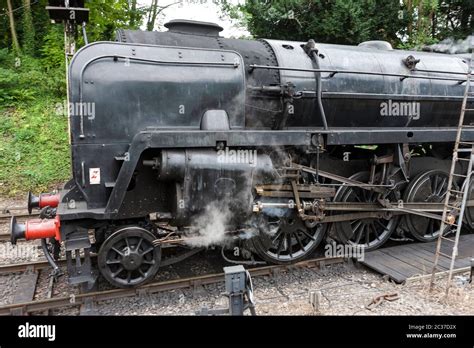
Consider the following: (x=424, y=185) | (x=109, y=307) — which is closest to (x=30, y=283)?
(x=109, y=307)

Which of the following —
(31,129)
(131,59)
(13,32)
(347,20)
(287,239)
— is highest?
(347,20)

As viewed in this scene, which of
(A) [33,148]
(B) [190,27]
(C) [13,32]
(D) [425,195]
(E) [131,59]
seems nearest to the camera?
(E) [131,59]

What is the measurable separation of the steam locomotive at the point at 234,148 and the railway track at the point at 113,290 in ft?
0.68

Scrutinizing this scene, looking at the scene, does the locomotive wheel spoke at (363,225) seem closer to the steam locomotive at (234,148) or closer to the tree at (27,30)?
the steam locomotive at (234,148)

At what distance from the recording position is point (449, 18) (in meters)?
16.2

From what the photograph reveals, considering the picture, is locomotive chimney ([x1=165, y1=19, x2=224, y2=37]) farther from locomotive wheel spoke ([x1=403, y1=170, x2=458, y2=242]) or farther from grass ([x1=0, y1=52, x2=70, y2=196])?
grass ([x1=0, y1=52, x2=70, y2=196])

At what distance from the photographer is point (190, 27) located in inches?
209

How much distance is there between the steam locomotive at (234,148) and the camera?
4.35m

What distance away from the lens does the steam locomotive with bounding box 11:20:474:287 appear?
4.35 metres

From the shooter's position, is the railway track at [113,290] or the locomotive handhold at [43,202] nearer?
the railway track at [113,290]

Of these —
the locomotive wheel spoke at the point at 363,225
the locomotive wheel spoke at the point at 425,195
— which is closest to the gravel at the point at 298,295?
the locomotive wheel spoke at the point at 363,225

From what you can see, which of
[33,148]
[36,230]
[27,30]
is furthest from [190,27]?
[27,30]

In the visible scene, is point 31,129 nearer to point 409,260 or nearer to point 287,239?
point 287,239

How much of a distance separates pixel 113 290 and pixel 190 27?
3398mm
